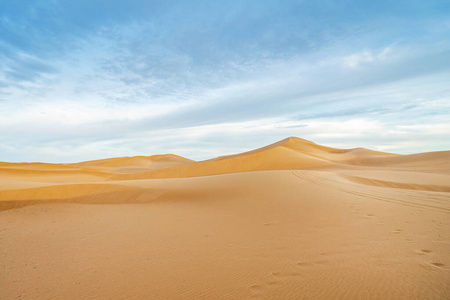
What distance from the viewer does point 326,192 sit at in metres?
9.49

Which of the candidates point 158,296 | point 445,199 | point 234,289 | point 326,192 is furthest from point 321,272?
point 445,199

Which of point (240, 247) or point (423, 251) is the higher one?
point (423, 251)

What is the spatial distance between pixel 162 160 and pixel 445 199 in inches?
2663

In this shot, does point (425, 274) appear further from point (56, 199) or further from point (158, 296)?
Answer: point (56, 199)

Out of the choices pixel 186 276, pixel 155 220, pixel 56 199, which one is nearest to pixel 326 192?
pixel 155 220

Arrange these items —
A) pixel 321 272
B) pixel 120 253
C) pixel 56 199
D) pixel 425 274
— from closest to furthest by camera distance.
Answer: pixel 425 274
pixel 321 272
pixel 120 253
pixel 56 199

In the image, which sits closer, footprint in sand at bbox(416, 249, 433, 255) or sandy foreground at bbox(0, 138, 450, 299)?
sandy foreground at bbox(0, 138, 450, 299)

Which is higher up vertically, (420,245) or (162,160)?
(162,160)

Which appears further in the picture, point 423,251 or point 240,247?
point 240,247

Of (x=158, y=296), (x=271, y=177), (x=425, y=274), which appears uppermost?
(x=271, y=177)

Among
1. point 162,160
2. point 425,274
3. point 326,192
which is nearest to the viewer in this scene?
point 425,274

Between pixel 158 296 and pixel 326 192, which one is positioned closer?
pixel 158 296

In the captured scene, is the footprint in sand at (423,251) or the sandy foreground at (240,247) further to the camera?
the footprint in sand at (423,251)

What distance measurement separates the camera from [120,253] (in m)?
4.98
